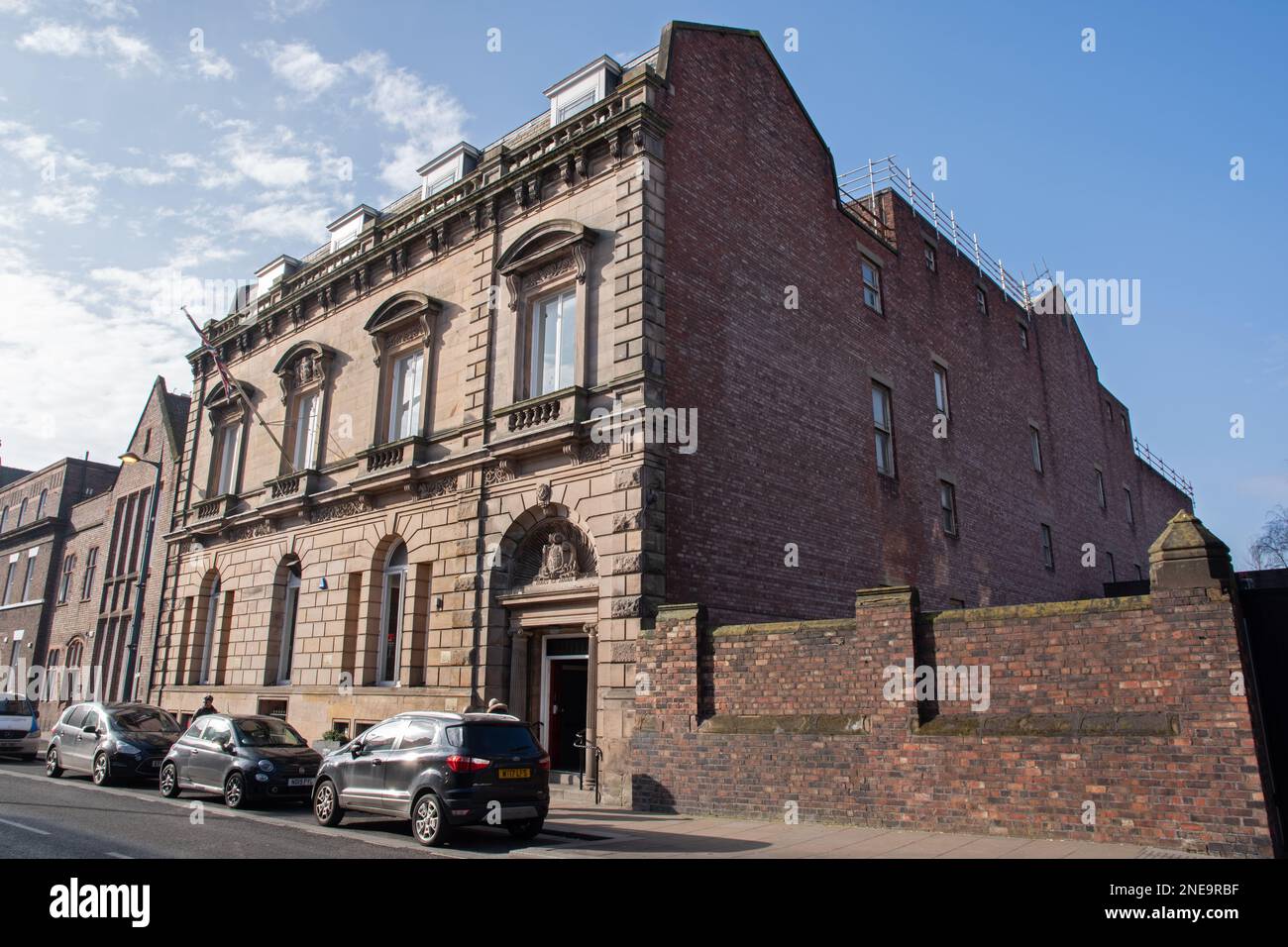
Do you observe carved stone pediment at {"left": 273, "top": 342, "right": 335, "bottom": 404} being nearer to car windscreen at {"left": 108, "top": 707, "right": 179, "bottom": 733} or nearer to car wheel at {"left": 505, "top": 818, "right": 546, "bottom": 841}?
car windscreen at {"left": 108, "top": 707, "right": 179, "bottom": 733}

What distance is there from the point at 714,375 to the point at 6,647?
4356 cm

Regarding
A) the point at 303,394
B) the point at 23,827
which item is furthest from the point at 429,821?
the point at 303,394

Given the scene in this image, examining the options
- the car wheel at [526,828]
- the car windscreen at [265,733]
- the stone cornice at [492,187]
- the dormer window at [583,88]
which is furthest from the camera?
the dormer window at [583,88]

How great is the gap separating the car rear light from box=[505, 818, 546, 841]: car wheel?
3.42ft

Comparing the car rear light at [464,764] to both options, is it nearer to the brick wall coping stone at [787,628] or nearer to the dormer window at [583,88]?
the brick wall coping stone at [787,628]

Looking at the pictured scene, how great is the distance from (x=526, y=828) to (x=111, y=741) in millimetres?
11460

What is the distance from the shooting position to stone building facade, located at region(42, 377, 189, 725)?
109ft

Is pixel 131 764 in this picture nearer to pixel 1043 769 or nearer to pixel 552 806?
pixel 552 806

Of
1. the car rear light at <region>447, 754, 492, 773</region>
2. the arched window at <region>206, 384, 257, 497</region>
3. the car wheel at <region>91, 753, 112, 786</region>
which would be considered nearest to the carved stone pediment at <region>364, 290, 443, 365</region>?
the arched window at <region>206, 384, 257, 497</region>

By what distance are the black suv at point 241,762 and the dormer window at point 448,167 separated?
1339 cm

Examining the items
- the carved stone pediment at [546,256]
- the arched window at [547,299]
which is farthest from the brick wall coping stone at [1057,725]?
the carved stone pediment at [546,256]

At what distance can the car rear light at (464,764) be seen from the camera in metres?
11.2

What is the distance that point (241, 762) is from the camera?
14.8 m

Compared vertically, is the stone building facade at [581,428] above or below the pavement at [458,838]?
above
